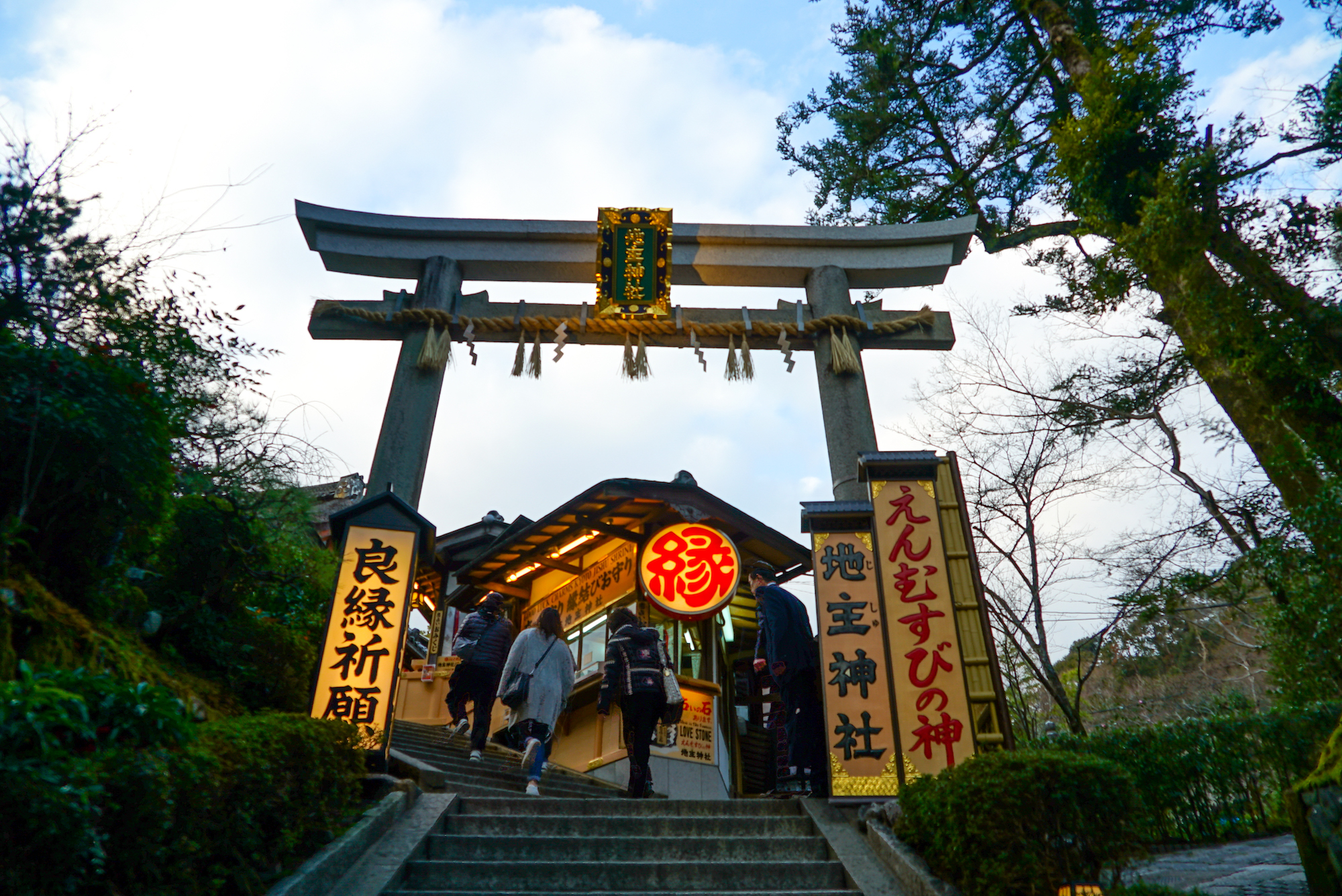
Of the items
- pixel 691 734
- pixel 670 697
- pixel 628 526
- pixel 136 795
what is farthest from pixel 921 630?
pixel 628 526

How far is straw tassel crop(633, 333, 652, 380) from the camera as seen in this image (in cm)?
1341

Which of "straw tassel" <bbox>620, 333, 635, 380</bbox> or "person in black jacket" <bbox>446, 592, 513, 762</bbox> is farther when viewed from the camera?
"straw tassel" <bbox>620, 333, 635, 380</bbox>

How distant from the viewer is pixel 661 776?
37.7 ft

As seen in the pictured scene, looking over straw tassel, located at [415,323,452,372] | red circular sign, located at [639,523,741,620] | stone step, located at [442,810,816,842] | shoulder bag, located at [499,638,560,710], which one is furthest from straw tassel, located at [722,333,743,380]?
stone step, located at [442,810,816,842]

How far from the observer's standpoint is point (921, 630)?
715 centimetres

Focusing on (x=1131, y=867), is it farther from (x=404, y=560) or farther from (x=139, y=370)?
(x=139, y=370)

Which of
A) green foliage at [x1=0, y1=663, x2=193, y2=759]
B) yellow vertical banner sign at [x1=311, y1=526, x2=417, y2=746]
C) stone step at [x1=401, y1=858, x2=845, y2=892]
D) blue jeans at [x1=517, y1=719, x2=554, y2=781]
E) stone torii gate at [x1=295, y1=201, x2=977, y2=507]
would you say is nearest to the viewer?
green foliage at [x1=0, y1=663, x2=193, y2=759]

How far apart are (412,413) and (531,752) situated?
595 centimetres

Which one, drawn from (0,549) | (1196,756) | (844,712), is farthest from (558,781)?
(1196,756)

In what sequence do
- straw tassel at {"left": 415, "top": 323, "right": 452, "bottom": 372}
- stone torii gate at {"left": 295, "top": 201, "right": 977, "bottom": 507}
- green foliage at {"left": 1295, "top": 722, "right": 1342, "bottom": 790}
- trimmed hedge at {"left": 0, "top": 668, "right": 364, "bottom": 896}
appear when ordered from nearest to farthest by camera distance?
trimmed hedge at {"left": 0, "top": 668, "right": 364, "bottom": 896}, green foliage at {"left": 1295, "top": 722, "right": 1342, "bottom": 790}, straw tassel at {"left": 415, "top": 323, "right": 452, "bottom": 372}, stone torii gate at {"left": 295, "top": 201, "right": 977, "bottom": 507}

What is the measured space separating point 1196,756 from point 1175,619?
Result: 9.80 metres

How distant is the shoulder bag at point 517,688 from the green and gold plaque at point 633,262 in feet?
21.8

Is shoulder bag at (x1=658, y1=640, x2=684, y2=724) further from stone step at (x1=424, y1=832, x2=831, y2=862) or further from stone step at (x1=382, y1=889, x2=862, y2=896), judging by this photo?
stone step at (x1=382, y1=889, x2=862, y2=896)

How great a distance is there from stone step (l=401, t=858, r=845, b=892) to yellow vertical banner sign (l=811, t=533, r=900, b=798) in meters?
1.27
